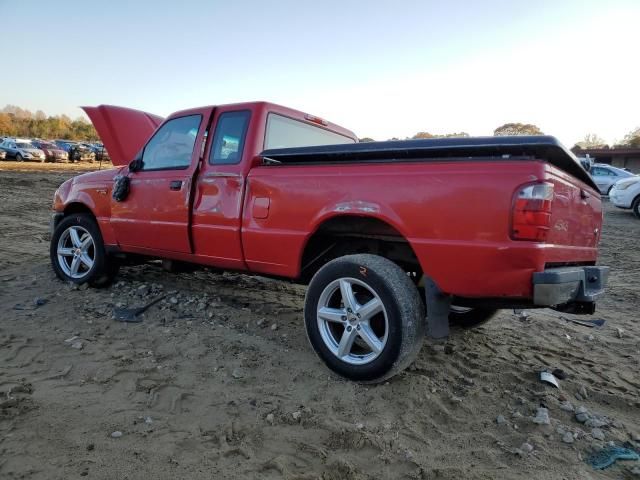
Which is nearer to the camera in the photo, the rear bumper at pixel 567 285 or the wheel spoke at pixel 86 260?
the rear bumper at pixel 567 285

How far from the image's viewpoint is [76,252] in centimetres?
499

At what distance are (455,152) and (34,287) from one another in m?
4.60

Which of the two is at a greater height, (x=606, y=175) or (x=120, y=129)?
(x=120, y=129)

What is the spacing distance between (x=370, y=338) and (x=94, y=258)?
140 inches

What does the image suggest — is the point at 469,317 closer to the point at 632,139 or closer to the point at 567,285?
the point at 567,285

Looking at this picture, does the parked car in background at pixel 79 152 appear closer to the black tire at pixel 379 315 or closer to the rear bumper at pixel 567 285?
the black tire at pixel 379 315

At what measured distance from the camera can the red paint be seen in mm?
2436

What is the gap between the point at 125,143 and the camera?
17.7 ft

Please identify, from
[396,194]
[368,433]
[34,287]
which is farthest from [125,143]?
[368,433]

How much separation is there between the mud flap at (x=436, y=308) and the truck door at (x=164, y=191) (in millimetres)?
2309

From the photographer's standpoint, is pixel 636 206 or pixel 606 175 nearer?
pixel 636 206

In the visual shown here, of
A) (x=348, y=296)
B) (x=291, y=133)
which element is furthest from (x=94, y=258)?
(x=348, y=296)

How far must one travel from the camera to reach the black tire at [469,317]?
3908mm

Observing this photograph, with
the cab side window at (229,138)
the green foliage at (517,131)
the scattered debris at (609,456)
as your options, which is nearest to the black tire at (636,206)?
the green foliage at (517,131)
